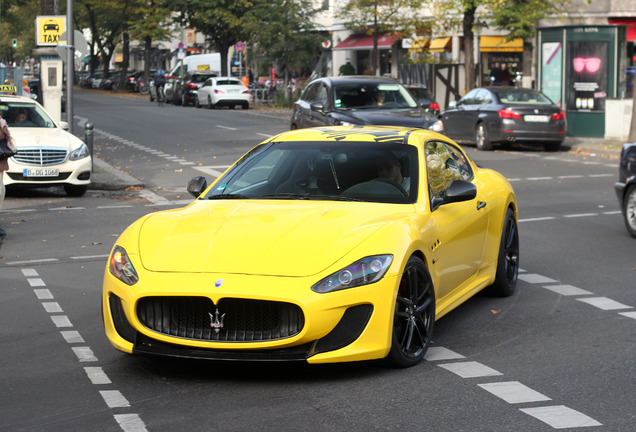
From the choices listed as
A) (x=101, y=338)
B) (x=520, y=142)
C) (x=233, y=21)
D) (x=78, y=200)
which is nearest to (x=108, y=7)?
(x=233, y=21)

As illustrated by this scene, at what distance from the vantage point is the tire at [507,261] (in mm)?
8711

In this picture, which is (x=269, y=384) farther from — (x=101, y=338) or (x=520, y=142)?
(x=520, y=142)

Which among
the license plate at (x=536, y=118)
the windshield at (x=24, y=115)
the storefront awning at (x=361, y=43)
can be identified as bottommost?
the license plate at (x=536, y=118)

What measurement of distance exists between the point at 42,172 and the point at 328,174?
1026 cm

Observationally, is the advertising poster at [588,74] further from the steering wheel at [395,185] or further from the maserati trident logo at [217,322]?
the maserati trident logo at [217,322]

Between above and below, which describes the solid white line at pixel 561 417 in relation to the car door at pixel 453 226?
below

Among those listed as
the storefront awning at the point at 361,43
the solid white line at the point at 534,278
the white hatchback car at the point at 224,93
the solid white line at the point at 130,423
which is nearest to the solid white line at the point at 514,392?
the solid white line at the point at 130,423

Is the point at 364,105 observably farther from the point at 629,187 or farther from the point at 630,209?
the point at 630,209

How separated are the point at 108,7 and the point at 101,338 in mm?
72151

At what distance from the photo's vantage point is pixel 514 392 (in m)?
5.92

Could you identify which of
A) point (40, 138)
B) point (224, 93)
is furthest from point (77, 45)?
point (224, 93)

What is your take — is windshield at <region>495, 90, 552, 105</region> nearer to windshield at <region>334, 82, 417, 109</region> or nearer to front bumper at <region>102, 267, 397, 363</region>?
windshield at <region>334, 82, 417, 109</region>

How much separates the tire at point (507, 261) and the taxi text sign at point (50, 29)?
1697 cm

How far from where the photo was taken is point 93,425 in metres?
5.31
